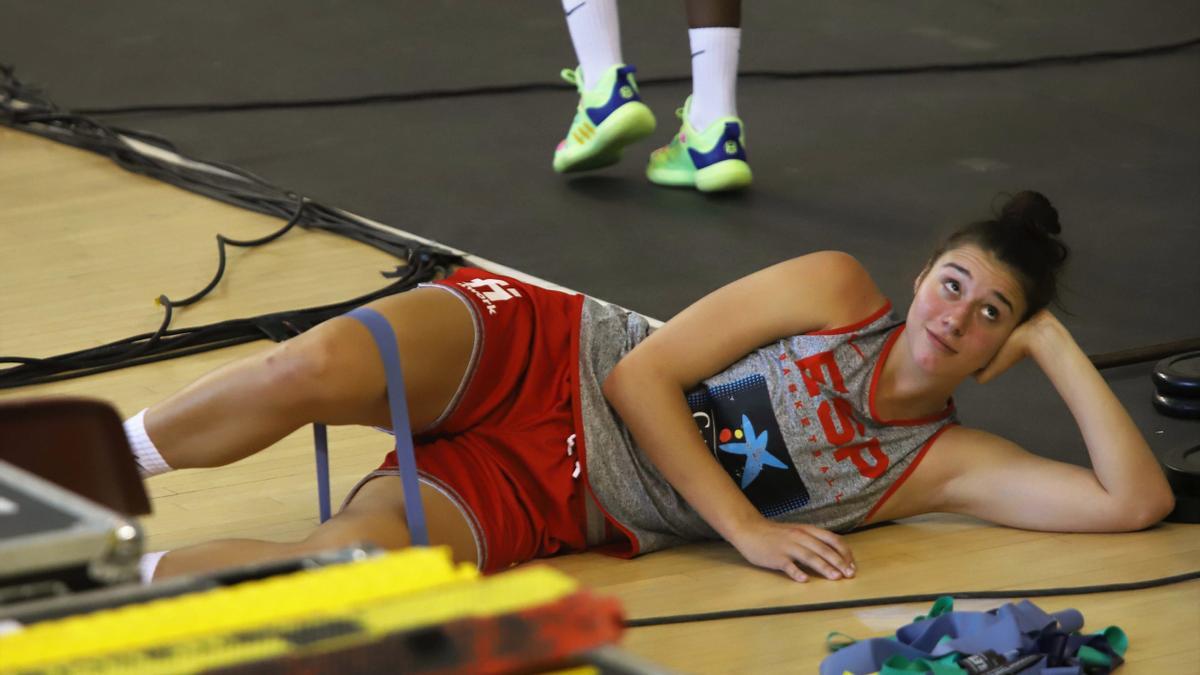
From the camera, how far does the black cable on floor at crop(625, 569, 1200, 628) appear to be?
6.16 ft

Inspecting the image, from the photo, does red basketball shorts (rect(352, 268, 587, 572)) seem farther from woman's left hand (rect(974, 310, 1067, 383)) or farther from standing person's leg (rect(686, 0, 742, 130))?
standing person's leg (rect(686, 0, 742, 130))

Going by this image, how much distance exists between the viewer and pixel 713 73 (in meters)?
3.51

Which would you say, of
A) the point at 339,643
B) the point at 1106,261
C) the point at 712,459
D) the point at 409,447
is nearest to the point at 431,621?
the point at 339,643

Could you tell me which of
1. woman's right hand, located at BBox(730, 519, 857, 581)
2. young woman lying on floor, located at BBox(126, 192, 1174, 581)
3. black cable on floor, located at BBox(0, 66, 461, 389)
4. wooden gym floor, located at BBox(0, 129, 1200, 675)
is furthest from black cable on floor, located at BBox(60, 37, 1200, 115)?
woman's right hand, located at BBox(730, 519, 857, 581)

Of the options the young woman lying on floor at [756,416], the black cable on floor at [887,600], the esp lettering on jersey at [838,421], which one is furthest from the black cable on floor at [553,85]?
the black cable on floor at [887,600]

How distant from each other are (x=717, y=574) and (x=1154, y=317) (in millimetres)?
1224

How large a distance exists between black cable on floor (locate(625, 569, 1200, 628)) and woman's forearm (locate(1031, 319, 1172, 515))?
14 centimetres

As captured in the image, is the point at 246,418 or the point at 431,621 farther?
the point at 246,418

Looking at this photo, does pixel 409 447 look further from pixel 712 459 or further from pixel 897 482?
pixel 897 482

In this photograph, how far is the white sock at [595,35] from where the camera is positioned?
354 centimetres

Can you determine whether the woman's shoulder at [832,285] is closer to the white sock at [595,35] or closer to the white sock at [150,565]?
the white sock at [150,565]

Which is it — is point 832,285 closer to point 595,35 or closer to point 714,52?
point 714,52

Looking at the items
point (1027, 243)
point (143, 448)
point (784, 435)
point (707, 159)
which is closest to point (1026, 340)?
point (1027, 243)

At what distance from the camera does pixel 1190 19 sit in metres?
5.20
